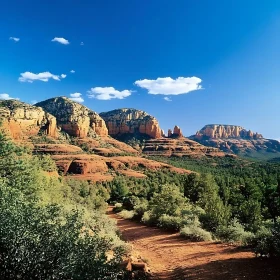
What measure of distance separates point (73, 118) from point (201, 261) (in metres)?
146

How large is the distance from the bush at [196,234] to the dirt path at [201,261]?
487 millimetres

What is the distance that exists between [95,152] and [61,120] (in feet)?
131

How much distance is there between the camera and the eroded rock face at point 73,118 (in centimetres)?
14738

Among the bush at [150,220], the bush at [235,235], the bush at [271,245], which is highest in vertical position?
the bush at [271,245]

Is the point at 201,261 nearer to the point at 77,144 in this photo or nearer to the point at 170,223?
the point at 170,223

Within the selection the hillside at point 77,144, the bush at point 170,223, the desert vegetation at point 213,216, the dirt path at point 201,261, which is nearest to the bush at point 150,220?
the desert vegetation at point 213,216

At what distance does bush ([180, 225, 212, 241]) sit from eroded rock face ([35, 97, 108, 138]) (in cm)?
13264

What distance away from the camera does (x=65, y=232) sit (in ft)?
22.2

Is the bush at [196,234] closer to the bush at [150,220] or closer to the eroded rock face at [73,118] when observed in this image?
the bush at [150,220]

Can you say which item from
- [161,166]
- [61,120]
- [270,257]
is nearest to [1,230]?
[270,257]

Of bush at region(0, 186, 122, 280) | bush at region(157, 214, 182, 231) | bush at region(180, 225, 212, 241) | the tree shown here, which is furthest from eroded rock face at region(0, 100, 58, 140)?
bush at region(0, 186, 122, 280)

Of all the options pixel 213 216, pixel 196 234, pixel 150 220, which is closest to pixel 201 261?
pixel 196 234

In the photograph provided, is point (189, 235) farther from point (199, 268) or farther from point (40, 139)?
point (40, 139)

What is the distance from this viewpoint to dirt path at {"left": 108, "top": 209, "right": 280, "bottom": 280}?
34.0 ft
